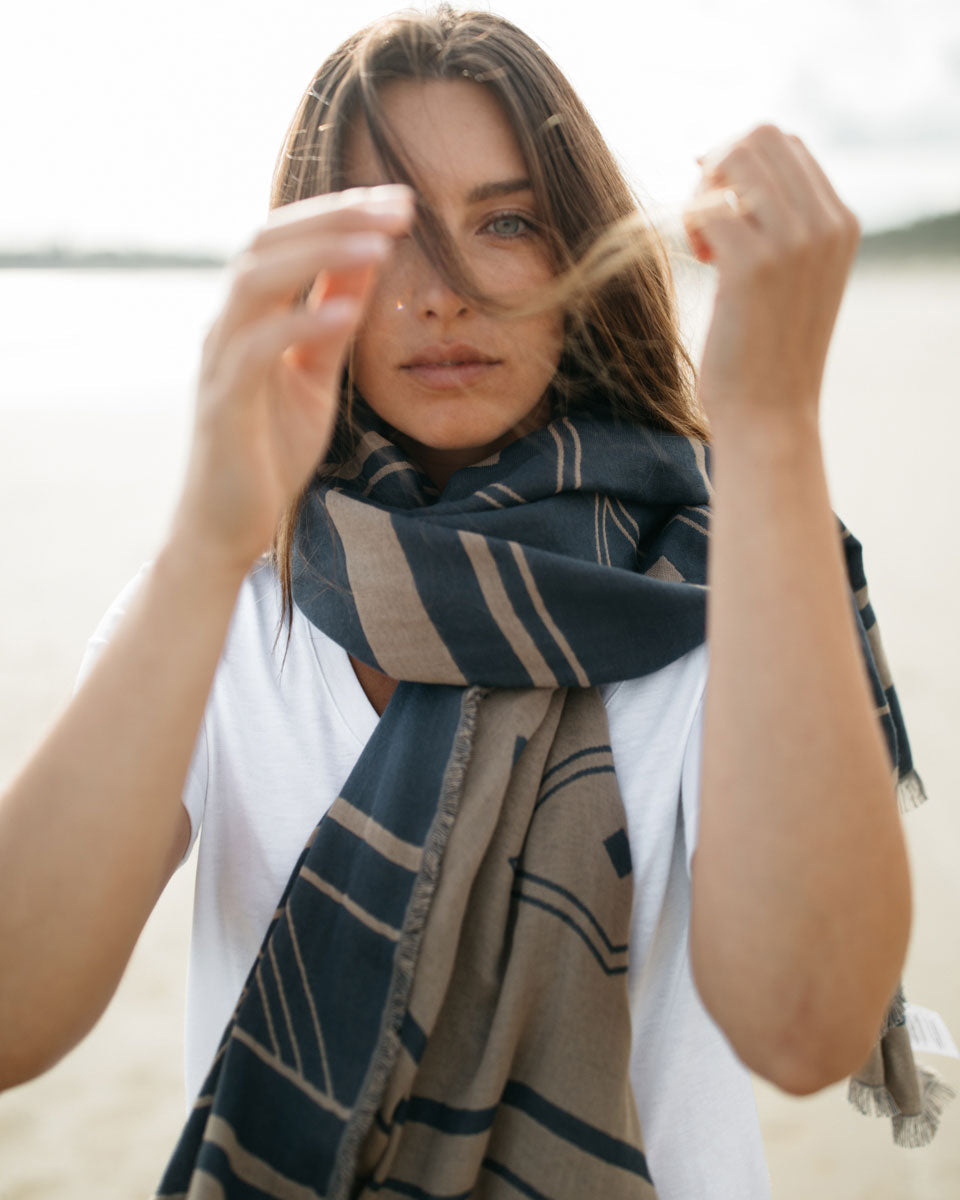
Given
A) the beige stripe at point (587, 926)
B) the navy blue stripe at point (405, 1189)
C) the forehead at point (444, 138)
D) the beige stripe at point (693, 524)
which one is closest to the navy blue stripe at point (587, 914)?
the beige stripe at point (587, 926)

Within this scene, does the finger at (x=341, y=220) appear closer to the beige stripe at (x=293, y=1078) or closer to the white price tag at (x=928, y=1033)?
the beige stripe at (x=293, y=1078)

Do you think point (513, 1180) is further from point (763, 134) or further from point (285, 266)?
point (763, 134)

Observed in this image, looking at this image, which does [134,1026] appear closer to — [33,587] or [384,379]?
[384,379]

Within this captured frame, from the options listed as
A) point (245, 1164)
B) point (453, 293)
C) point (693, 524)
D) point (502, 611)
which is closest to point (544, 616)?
point (502, 611)

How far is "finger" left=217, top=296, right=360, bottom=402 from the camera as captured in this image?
3.00 ft

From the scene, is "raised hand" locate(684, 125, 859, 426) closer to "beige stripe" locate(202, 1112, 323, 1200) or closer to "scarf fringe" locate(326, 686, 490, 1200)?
"scarf fringe" locate(326, 686, 490, 1200)

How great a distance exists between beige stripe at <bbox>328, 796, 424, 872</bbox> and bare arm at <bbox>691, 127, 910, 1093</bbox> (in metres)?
0.40

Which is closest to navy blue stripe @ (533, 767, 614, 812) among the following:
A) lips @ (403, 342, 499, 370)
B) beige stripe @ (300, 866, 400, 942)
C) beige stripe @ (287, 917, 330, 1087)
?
beige stripe @ (300, 866, 400, 942)

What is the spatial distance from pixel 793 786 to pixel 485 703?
51 cm

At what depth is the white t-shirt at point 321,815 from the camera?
50.8 inches

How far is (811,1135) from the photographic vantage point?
3.17m

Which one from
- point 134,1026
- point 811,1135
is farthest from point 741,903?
point 134,1026

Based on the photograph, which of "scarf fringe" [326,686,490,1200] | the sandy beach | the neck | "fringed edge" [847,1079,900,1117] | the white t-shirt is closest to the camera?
"scarf fringe" [326,686,490,1200]

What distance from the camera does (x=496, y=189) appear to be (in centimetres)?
136
